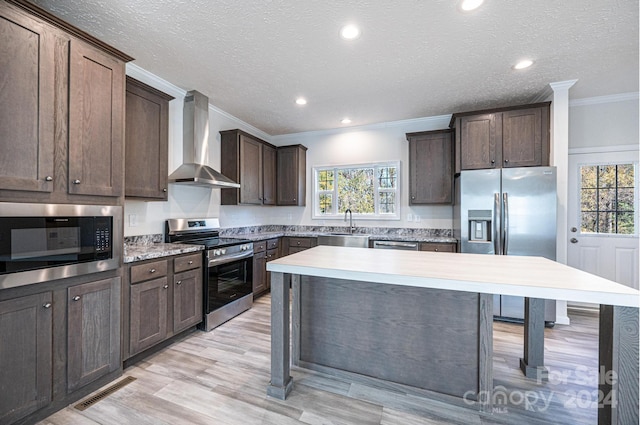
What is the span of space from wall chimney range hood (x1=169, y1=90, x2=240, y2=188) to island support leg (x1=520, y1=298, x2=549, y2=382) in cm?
323

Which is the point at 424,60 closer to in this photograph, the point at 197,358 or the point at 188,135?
the point at 188,135

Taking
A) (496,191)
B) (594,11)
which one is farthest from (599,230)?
(594,11)

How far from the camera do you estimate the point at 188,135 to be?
10.6ft

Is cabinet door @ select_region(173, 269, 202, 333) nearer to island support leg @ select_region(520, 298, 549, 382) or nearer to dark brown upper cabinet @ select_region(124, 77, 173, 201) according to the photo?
dark brown upper cabinet @ select_region(124, 77, 173, 201)

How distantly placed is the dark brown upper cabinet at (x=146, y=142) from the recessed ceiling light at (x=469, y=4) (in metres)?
2.79

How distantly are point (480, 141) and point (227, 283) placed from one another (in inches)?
143

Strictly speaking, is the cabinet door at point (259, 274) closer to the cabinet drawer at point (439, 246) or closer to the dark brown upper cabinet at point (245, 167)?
the dark brown upper cabinet at point (245, 167)

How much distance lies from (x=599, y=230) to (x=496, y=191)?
168 cm

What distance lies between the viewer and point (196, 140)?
3.24 meters

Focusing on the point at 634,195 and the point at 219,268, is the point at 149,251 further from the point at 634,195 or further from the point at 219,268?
the point at 634,195

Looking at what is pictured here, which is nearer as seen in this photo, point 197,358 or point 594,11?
point 594,11

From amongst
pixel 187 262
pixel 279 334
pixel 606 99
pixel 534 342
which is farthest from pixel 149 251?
pixel 606 99

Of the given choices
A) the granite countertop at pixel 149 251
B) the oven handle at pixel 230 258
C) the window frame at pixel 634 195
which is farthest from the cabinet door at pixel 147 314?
the window frame at pixel 634 195

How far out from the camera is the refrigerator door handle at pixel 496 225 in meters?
3.11
